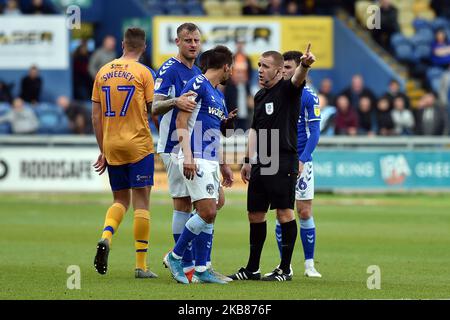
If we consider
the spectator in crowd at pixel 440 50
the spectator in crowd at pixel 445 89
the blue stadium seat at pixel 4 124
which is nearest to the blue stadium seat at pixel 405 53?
the spectator in crowd at pixel 440 50

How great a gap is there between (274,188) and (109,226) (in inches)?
68.1

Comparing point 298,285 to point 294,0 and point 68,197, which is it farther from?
point 294,0

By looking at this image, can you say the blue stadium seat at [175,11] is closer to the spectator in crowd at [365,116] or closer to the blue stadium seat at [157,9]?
the blue stadium seat at [157,9]

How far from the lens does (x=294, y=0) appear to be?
110 ft

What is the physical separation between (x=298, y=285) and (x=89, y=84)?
1888 cm

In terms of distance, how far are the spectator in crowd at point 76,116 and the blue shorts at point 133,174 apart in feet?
50.7

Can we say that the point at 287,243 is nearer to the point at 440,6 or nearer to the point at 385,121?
the point at 385,121

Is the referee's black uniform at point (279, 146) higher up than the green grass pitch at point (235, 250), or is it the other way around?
the referee's black uniform at point (279, 146)

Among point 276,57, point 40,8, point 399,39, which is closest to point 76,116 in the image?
point 40,8

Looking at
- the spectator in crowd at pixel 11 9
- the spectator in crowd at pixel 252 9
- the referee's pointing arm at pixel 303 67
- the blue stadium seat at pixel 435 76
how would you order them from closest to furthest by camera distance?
1. the referee's pointing arm at pixel 303 67
2. the spectator in crowd at pixel 11 9
3. the spectator in crowd at pixel 252 9
4. the blue stadium seat at pixel 435 76

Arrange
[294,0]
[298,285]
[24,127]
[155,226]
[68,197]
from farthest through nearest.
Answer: [294,0], [24,127], [68,197], [155,226], [298,285]

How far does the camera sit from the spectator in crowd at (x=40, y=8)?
29.2 meters

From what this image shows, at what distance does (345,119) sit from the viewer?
2788cm
